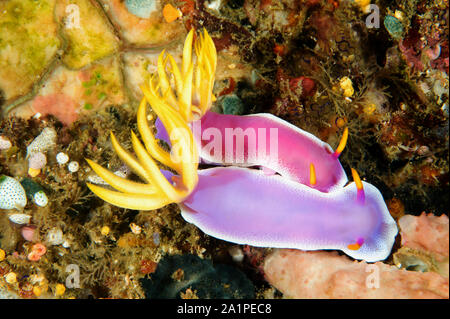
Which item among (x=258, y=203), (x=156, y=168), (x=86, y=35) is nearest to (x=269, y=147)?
(x=258, y=203)

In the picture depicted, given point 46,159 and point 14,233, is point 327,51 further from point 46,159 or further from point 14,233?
point 14,233

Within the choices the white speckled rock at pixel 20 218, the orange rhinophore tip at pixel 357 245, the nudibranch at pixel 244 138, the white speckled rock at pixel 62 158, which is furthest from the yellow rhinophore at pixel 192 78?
the white speckled rock at pixel 20 218

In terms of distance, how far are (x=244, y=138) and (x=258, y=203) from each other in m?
0.58

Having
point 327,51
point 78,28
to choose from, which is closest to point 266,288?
point 327,51

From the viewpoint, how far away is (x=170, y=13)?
Answer: 117 inches

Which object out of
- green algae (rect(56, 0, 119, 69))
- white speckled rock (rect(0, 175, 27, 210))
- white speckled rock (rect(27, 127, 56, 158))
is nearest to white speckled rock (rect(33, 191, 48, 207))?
white speckled rock (rect(0, 175, 27, 210))

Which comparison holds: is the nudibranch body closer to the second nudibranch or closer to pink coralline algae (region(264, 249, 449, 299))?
the second nudibranch

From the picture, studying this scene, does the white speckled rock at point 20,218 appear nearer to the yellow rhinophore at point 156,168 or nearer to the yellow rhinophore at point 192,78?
the yellow rhinophore at point 156,168

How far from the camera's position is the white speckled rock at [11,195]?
2863mm

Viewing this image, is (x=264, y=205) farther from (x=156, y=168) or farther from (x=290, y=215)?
(x=156, y=168)

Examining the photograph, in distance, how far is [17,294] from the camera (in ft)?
9.66

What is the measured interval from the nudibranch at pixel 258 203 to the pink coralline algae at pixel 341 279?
0.56 ft
